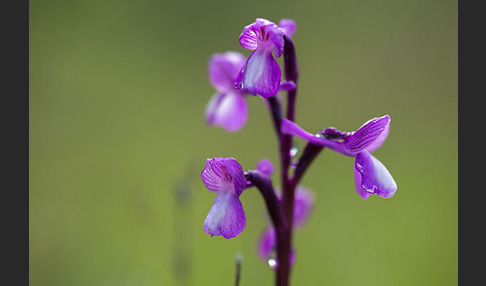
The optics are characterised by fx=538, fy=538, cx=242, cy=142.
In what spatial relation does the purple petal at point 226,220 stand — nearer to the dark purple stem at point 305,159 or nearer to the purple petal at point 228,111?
the dark purple stem at point 305,159

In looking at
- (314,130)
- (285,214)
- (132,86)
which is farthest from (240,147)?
(285,214)

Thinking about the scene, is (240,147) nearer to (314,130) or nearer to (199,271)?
(314,130)

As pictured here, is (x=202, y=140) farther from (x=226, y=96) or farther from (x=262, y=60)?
(x=262, y=60)

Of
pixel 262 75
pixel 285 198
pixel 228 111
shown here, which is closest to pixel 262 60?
pixel 262 75

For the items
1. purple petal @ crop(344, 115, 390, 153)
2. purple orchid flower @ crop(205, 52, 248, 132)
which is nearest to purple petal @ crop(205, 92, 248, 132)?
purple orchid flower @ crop(205, 52, 248, 132)

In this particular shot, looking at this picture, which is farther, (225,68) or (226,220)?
(225,68)

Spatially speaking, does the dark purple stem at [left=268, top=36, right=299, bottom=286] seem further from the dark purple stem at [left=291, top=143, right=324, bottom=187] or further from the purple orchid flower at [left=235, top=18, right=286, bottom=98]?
the purple orchid flower at [left=235, top=18, right=286, bottom=98]

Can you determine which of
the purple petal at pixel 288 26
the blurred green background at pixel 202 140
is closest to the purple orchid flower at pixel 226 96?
the blurred green background at pixel 202 140
